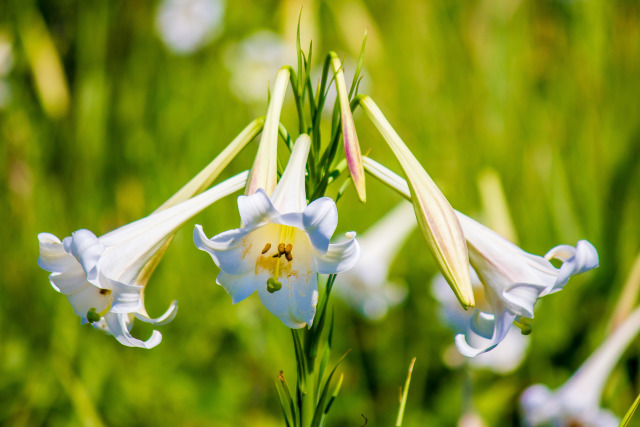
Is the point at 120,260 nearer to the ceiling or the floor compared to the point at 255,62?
nearer to the floor

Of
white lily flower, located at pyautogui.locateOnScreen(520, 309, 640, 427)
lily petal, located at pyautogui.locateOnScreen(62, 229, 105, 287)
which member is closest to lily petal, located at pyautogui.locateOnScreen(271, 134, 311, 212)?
lily petal, located at pyautogui.locateOnScreen(62, 229, 105, 287)

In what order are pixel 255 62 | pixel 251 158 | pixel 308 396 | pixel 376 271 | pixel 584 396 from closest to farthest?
pixel 308 396 < pixel 584 396 < pixel 376 271 < pixel 251 158 < pixel 255 62

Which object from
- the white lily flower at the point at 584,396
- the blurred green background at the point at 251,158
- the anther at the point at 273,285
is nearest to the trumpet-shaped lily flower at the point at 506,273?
the anther at the point at 273,285

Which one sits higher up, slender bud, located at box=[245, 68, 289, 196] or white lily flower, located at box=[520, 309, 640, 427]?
slender bud, located at box=[245, 68, 289, 196]

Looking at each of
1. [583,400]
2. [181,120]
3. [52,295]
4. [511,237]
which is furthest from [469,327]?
[181,120]

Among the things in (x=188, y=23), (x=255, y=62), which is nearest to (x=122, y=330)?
(x=255, y=62)

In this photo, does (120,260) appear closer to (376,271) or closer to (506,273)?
(506,273)

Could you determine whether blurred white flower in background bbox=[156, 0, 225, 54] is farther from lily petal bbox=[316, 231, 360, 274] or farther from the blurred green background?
lily petal bbox=[316, 231, 360, 274]
